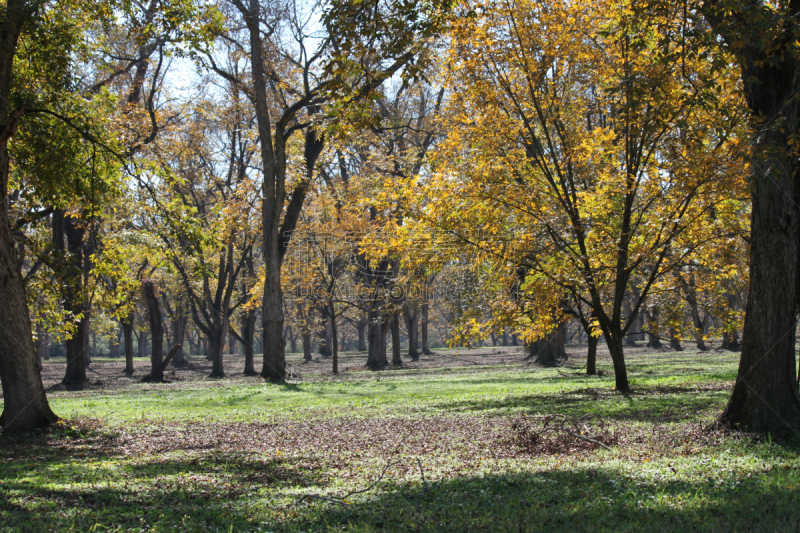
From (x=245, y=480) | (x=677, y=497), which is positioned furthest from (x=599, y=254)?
(x=245, y=480)

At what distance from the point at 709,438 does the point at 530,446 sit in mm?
2169

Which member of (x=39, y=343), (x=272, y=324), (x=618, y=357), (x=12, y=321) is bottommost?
(x=39, y=343)

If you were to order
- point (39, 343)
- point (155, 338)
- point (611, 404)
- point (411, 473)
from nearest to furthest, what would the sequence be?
point (411, 473), point (611, 404), point (155, 338), point (39, 343)

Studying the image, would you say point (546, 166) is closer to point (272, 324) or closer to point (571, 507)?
point (571, 507)

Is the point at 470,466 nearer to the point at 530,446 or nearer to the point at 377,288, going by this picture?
the point at 530,446

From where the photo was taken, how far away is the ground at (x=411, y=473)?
4.54 m

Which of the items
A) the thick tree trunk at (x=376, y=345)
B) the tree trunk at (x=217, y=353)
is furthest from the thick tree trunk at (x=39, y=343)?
the thick tree trunk at (x=376, y=345)

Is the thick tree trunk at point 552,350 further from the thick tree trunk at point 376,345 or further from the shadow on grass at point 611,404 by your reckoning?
the shadow on grass at point 611,404

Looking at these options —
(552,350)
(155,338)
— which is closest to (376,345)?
(552,350)

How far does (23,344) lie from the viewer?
8750 millimetres

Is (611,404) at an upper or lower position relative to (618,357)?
lower

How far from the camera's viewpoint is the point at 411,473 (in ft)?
20.4

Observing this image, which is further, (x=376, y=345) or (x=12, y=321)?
(x=376, y=345)

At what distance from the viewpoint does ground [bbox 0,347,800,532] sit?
14.9 feet
